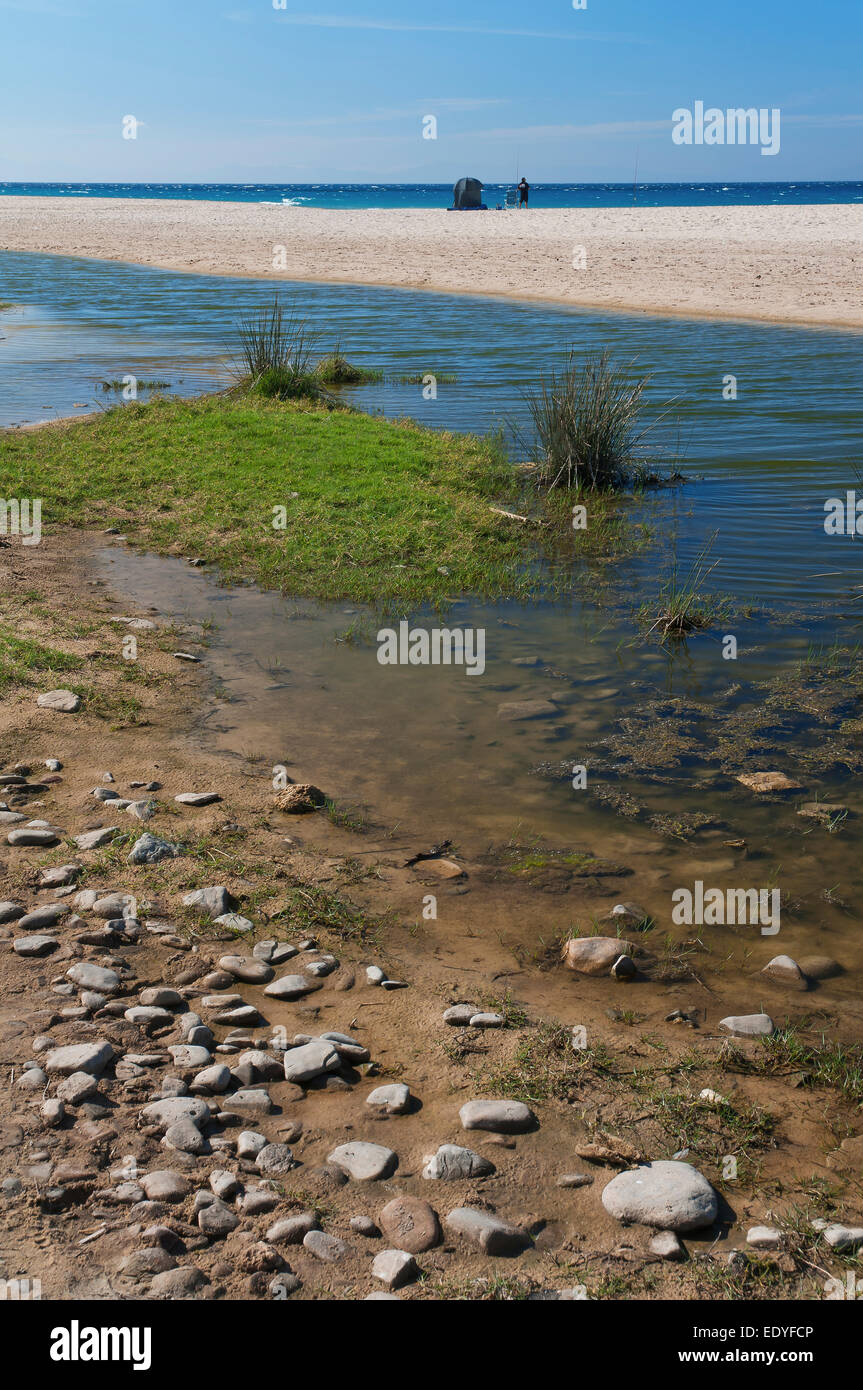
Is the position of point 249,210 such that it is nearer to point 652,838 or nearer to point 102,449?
point 102,449

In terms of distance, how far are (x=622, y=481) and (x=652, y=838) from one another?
7.28 meters

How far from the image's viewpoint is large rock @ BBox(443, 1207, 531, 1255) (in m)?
2.72

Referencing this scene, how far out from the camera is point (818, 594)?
27.8 feet

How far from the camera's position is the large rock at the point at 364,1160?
9.81ft

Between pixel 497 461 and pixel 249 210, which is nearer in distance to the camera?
pixel 497 461

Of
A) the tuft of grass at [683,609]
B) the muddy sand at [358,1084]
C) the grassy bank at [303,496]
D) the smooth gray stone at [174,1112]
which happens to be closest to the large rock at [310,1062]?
the muddy sand at [358,1084]

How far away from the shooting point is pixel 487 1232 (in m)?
2.74

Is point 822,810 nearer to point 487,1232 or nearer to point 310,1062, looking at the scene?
point 310,1062

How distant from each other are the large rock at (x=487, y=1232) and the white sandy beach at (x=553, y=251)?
23.3 m

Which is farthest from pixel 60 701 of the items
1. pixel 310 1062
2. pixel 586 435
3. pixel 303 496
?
pixel 586 435

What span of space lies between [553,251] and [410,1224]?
38.8 m

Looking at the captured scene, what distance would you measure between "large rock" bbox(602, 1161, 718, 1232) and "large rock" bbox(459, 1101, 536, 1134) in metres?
0.34

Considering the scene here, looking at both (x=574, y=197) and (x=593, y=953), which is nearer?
(x=593, y=953)
